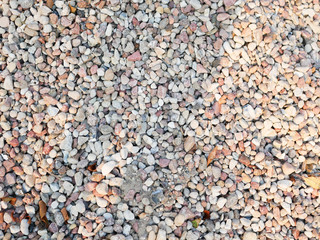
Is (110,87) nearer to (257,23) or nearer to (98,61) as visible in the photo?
(98,61)

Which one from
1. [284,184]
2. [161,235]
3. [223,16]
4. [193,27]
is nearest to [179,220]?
[161,235]

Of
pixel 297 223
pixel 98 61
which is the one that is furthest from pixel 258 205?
pixel 98 61

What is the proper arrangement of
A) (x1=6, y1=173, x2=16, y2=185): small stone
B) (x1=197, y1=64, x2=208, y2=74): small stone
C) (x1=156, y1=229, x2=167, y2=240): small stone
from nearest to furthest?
(x1=156, y1=229, x2=167, y2=240): small stone < (x1=6, y1=173, x2=16, y2=185): small stone < (x1=197, y1=64, x2=208, y2=74): small stone

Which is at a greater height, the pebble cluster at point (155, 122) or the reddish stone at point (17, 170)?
the pebble cluster at point (155, 122)

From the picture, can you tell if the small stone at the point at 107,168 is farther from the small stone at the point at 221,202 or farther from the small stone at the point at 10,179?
the small stone at the point at 221,202

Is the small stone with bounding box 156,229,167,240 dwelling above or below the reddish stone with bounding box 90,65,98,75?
below

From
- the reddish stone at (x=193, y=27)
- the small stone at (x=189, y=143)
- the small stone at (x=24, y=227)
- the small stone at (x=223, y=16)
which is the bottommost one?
the small stone at (x=24, y=227)

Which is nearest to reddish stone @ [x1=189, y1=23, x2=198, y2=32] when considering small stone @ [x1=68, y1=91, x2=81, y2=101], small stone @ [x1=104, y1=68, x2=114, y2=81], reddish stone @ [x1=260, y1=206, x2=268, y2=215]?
small stone @ [x1=104, y1=68, x2=114, y2=81]

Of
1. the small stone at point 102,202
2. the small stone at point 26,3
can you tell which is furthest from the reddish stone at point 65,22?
the small stone at point 102,202

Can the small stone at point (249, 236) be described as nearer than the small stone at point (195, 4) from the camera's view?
Yes

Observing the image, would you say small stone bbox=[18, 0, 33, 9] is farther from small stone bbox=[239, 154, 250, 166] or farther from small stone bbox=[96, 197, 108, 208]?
small stone bbox=[239, 154, 250, 166]

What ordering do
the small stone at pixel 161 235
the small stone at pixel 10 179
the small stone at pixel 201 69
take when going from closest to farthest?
the small stone at pixel 161 235 < the small stone at pixel 10 179 < the small stone at pixel 201 69
